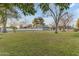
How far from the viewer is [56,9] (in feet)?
10.5

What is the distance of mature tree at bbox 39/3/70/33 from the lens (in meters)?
3.14

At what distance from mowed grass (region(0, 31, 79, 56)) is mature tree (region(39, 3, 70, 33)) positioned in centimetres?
14

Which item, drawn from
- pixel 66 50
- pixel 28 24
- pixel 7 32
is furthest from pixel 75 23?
pixel 7 32

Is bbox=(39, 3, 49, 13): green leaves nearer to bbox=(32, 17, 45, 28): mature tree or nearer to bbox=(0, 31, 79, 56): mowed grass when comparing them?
bbox=(32, 17, 45, 28): mature tree

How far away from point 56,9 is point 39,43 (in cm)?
48

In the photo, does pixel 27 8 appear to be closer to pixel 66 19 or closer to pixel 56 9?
pixel 56 9

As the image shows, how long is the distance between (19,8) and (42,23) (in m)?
0.34

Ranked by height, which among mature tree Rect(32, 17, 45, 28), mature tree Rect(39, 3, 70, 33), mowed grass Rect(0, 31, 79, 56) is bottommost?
mowed grass Rect(0, 31, 79, 56)

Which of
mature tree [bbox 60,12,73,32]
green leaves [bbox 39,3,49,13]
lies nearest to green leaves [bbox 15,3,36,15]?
green leaves [bbox 39,3,49,13]

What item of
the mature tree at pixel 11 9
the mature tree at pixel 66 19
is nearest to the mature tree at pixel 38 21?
the mature tree at pixel 11 9

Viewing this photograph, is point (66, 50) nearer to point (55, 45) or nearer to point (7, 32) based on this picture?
point (55, 45)

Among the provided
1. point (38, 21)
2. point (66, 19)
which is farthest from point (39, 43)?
point (66, 19)

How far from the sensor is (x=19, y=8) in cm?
320

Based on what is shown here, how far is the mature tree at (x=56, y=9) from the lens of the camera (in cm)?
314
